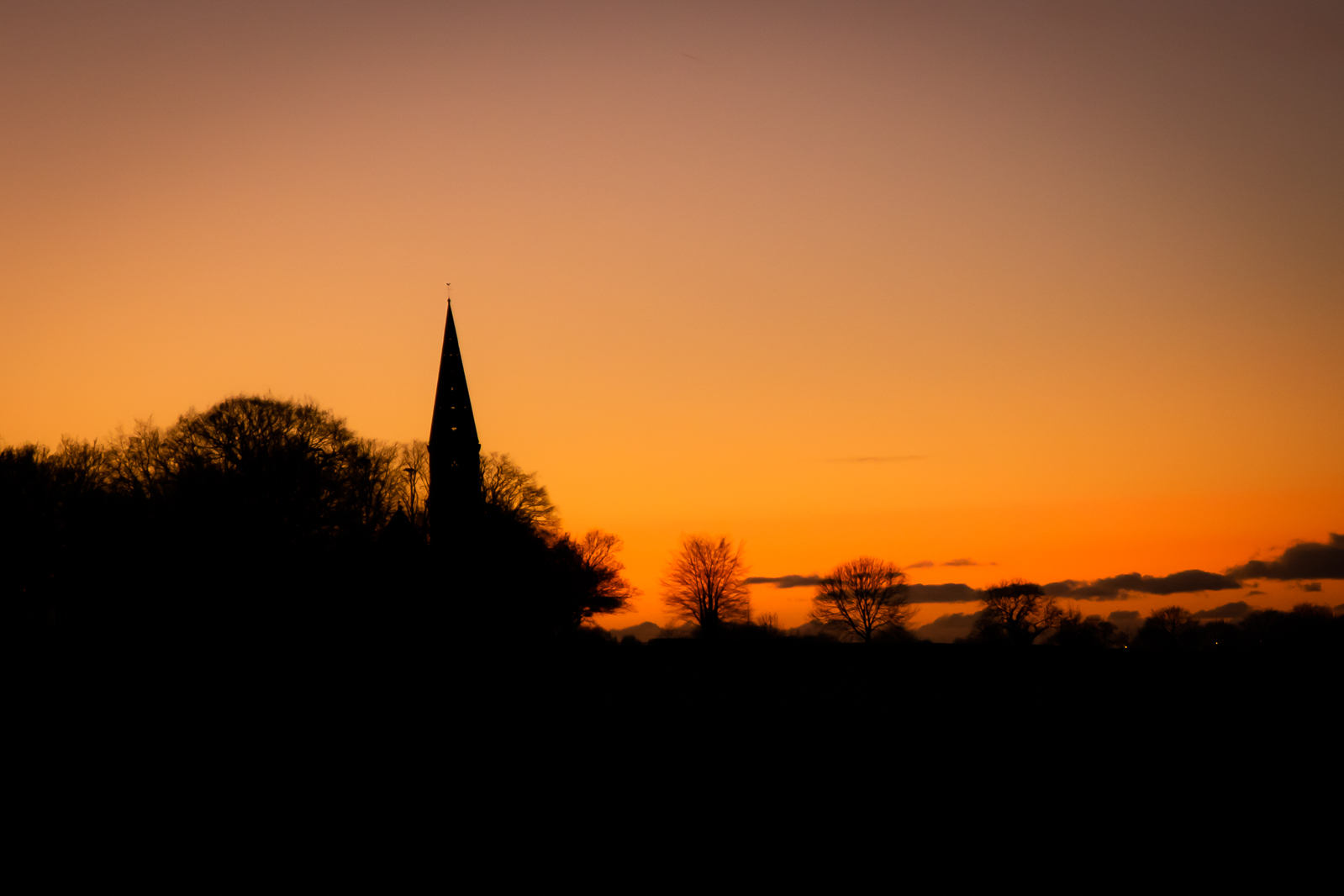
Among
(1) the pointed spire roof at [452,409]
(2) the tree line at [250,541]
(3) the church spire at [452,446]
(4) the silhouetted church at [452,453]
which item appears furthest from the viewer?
(1) the pointed spire roof at [452,409]

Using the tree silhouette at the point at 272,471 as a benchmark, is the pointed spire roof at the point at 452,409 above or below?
above

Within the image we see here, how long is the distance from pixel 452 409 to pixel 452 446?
4100mm

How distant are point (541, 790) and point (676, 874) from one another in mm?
3348

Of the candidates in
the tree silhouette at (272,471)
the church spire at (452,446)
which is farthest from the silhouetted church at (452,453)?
the tree silhouette at (272,471)

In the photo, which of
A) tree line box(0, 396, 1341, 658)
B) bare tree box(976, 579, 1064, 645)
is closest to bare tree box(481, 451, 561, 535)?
tree line box(0, 396, 1341, 658)

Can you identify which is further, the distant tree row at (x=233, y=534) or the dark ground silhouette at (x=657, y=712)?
the distant tree row at (x=233, y=534)

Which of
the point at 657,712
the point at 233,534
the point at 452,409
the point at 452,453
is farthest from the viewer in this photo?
the point at 452,409

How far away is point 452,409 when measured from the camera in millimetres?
75812

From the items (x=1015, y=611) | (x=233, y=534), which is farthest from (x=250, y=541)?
(x=1015, y=611)

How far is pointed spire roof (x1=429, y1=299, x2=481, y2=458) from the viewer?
73.2 metres

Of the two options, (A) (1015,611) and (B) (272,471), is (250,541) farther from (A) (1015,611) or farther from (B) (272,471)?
(A) (1015,611)

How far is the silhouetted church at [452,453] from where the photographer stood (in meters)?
63.6

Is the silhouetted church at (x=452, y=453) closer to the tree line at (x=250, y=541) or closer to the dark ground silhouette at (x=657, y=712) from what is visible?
the tree line at (x=250, y=541)

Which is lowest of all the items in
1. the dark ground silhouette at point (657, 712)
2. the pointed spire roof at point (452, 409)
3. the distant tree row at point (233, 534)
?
the dark ground silhouette at point (657, 712)
